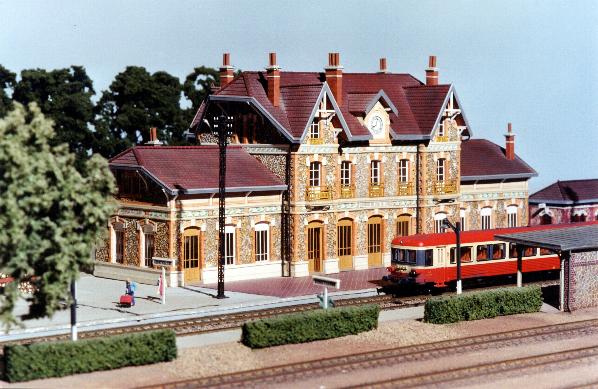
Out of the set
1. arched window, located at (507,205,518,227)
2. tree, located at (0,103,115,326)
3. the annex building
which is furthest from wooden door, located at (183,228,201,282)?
arched window, located at (507,205,518,227)

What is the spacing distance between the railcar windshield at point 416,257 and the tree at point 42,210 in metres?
19.5

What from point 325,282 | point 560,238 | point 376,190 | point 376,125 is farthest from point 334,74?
point 325,282

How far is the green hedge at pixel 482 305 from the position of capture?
4094 cm

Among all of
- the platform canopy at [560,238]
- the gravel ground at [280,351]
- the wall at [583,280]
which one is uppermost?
the platform canopy at [560,238]

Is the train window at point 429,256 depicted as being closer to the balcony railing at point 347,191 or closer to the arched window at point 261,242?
the balcony railing at point 347,191

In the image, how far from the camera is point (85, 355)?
32375 mm

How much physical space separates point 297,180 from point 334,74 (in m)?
6.46

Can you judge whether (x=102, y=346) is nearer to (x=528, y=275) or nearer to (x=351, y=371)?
(x=351, y=371)

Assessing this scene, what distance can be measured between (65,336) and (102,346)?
19.7 ft

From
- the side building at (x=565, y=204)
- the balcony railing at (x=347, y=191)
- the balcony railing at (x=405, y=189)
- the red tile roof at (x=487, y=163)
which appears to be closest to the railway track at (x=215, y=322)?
the balcony railing at (x=347, y=191)

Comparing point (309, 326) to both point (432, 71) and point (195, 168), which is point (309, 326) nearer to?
point (195, 168)

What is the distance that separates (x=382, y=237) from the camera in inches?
2277

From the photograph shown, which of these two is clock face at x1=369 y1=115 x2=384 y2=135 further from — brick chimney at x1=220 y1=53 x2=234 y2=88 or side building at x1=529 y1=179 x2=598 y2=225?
side building at x1=529 y1=179 x2=598 y2=225

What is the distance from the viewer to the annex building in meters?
51.0
